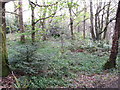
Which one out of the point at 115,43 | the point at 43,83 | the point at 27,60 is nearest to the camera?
the point at 43,83

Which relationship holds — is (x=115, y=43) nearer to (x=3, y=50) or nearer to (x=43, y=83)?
(x=43, y=83)

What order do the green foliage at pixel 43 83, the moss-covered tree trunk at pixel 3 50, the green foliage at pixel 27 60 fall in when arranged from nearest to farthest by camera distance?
the green foliage at pixel 43 83, the moss-covered tree trunk at pixel 3 50, the green foliage at pixel 27 60

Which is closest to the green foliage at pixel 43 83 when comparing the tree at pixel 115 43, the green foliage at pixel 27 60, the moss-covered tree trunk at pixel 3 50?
the green foliage at pixel 27 60

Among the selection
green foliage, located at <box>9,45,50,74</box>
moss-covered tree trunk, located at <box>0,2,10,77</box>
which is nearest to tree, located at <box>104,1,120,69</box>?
green foliage, located at <box>9,45,50,74</box>

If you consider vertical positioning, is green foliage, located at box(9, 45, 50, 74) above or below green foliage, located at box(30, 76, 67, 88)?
above

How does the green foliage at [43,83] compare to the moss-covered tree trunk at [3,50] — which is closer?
the green foliage at [43,83]

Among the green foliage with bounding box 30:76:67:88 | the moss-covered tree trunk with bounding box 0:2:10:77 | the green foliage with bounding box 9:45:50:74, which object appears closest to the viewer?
the green foliage with bounding box 30:76:67:88

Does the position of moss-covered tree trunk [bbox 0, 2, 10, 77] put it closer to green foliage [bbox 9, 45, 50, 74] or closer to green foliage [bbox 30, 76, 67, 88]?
green foliage [bbox 9, 45, 50, 74]

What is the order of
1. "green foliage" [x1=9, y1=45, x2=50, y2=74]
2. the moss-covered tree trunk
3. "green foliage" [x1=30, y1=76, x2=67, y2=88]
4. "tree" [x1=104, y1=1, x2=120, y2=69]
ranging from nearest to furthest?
"green foliage" [x1=30, y1=76, x2=67, y2=88], the moss-covered tree trunk, "green foliage" [x1=9, y1=45, x2=50, y2=74], "tree" [x1=104, y1=1, x2=120, y2=69]

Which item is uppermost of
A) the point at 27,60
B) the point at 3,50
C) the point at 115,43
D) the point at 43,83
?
the point at 115,43

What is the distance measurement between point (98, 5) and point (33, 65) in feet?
47.9

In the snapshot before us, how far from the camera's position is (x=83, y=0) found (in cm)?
1580

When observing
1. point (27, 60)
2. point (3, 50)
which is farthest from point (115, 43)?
point (3, 50)

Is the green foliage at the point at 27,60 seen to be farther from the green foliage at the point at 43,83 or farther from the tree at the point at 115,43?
the tree at the point at 115,43
